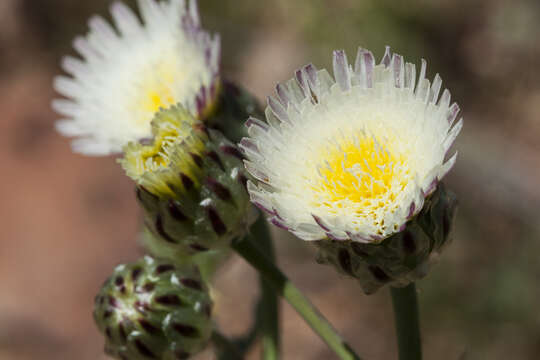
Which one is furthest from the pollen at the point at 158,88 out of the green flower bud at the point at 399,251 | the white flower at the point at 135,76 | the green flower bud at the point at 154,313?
the green flower bud at the point at 399,251

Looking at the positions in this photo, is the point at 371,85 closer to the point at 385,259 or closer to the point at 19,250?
the point at 385,259

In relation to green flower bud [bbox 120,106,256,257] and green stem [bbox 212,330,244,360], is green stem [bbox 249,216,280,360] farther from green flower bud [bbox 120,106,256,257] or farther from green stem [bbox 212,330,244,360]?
green flower bud [bbox 120,106,256,257]

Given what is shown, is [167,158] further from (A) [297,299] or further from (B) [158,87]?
(B) [158,87]

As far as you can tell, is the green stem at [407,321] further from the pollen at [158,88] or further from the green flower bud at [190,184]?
the pollen at [158,88]

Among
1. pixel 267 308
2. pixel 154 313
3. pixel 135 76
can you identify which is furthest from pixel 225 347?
pixel 135 76

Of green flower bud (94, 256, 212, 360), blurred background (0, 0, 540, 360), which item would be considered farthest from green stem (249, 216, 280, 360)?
blurred background (0, 0, 540, 360)

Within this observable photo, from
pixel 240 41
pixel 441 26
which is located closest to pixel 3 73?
pixel 240 41
